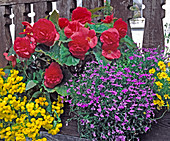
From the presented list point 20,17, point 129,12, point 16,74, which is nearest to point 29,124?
point 16,74

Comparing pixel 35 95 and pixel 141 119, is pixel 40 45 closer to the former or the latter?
pixel 35 95

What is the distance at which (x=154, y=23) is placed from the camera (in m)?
2.36

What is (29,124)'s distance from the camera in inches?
81.4

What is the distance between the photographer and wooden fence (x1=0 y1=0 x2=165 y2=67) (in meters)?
2.34

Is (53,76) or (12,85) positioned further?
(12,85)

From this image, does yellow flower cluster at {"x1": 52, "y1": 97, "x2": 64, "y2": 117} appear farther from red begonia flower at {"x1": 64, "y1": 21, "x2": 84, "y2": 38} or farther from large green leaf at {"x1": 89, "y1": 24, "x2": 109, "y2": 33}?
large green leaf at {"x1": 89, "y1": 24, "x2": 109, "y2": 33}

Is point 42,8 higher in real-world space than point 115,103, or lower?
higher

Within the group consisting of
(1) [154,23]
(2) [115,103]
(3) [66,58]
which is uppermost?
(1) [154,23]

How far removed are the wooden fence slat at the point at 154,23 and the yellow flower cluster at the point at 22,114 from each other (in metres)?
1.01

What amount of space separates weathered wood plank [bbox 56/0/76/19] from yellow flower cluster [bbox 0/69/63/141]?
37.9 inches

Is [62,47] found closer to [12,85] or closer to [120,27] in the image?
[120,27]

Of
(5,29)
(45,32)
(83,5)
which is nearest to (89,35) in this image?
(45,32)

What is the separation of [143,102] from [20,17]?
7.20 feet

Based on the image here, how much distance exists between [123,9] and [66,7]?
2.32 ft
